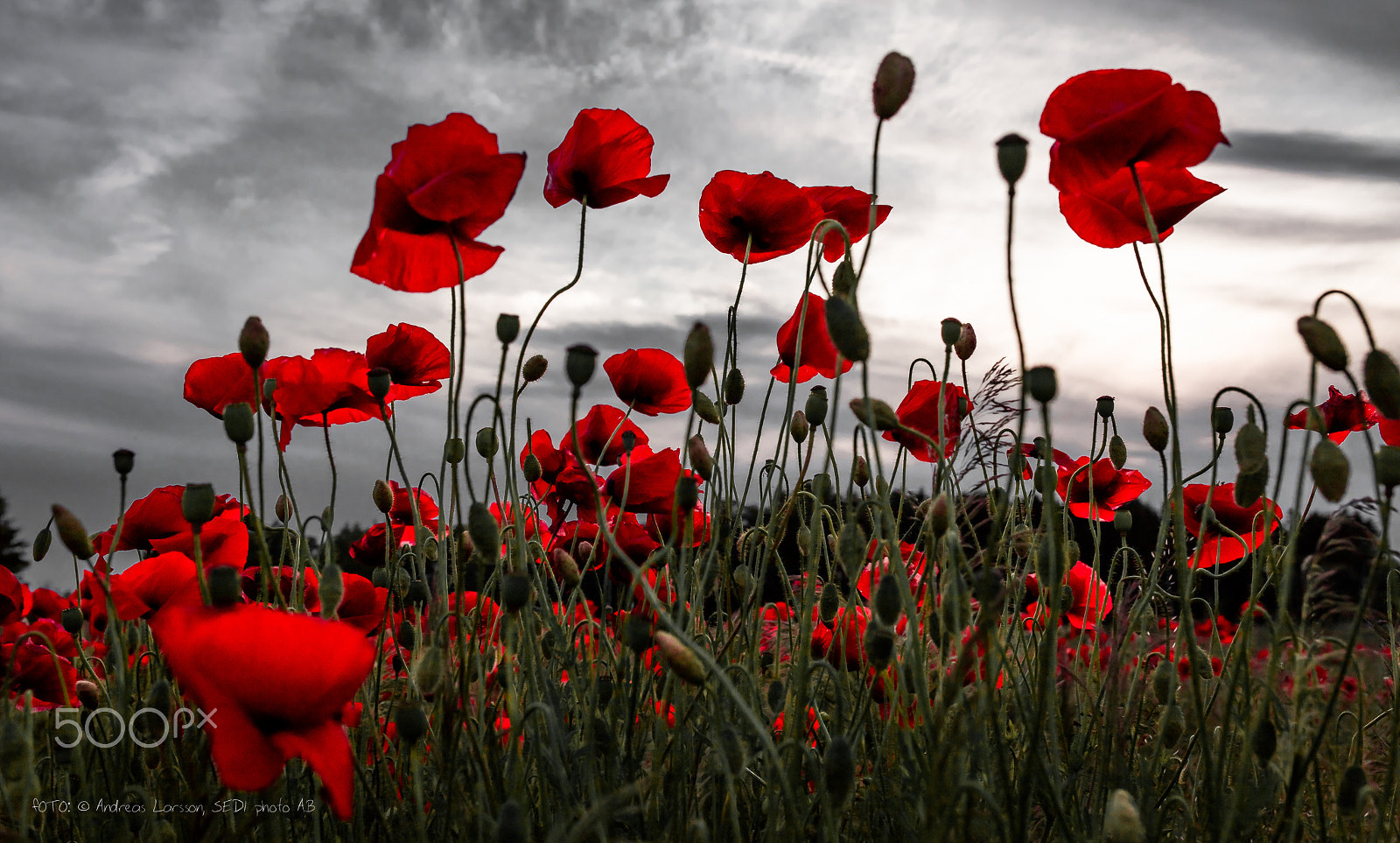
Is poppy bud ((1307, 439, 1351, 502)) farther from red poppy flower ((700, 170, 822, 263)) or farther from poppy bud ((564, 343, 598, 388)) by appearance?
red poppy flower ((700, 170, 822, 263))

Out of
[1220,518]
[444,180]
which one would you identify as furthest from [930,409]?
[444,180]

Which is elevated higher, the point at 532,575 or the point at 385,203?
the point at 385,203

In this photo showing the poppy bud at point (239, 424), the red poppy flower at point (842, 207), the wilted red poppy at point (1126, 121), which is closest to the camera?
the poppy bud at point (239, 424)

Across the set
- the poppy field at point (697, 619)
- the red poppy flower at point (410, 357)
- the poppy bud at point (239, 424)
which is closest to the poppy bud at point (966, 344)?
the poppy field at point (697, 619)

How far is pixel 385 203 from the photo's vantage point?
122 cm

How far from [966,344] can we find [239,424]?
1.25 metres

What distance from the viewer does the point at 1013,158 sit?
100cm

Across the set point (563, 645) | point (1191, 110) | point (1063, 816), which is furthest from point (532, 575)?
point (1191, 110)

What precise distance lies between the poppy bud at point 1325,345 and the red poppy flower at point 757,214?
2.67 ft

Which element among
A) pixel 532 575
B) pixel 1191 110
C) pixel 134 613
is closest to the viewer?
pixel 1191 110

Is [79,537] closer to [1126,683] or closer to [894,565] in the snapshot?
[894,565]

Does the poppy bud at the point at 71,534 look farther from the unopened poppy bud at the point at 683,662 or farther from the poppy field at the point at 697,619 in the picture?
the unopened poppy bud at the point at 683,662

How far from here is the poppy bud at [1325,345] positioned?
1023mm

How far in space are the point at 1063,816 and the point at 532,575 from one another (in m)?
0.99
